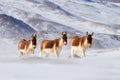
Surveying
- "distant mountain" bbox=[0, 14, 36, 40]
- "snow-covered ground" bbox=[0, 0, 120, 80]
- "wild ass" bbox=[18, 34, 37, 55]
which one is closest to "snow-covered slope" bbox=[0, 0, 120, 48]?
"snow-covered ground" bbox=[0, 0, 120, 80]

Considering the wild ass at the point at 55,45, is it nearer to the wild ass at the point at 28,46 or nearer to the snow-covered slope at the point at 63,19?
the wild ass at the point at 28,46

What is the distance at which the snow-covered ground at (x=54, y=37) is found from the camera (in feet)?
56.0

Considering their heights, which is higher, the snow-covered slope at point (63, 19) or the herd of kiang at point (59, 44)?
the herd of kiang at point (59, 44)

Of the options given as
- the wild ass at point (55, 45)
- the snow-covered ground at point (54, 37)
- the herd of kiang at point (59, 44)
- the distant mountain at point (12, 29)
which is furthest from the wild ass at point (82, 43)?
the distant mountain at point (12, 29)

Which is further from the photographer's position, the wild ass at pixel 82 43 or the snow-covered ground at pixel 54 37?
the wild ass at pixel 82 43

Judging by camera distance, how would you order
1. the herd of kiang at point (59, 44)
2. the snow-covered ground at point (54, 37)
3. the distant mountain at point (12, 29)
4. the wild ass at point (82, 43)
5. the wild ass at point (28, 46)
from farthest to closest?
the distant mountain at point (12, 29), the wild ass at point (28, 46), the herd of kiang at point (59, 44), the wild ass at point (82, 43), the snow-covered ground at point (54, 37)

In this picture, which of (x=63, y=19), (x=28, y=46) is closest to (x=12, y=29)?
(x=63, y=19)

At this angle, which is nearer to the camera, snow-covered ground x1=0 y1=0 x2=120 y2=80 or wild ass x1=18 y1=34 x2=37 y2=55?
snow-covered ground x1=0 y1=0 x2=120 y2=80

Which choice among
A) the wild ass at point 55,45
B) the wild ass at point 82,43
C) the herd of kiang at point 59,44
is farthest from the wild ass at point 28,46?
the wild ass at point 82,43

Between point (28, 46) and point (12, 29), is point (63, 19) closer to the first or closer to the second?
point (12, 29)

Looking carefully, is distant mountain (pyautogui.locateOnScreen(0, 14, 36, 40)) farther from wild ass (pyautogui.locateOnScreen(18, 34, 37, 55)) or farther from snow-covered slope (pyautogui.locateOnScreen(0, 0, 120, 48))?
wild ass (pyautogui.locateOnScreen(18, 34, 37, 55))

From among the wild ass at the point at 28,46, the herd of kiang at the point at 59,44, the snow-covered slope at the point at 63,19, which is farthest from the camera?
the snow-covered slope at the point at 63,19

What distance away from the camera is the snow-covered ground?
17056mm

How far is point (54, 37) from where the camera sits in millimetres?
87938
